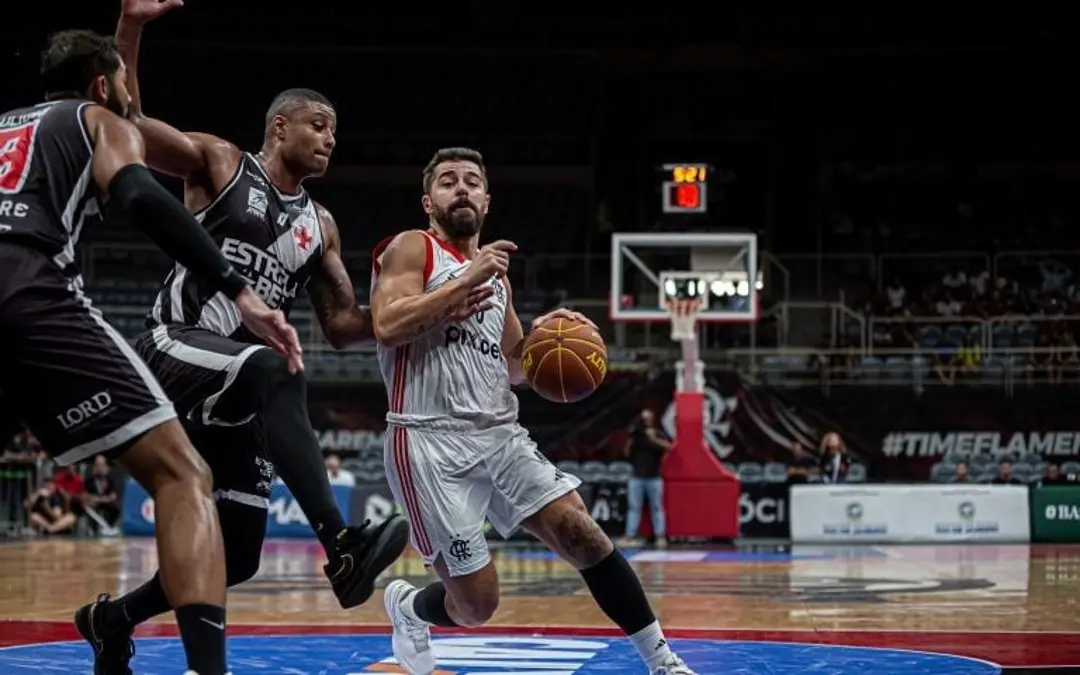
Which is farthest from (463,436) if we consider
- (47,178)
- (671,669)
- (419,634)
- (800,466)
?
(800,466)

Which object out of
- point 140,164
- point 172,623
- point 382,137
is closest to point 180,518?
point 140,164

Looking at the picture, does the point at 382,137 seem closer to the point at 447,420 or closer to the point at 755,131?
the point at 755,131

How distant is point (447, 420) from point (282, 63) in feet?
76.9

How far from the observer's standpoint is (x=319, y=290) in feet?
17.7

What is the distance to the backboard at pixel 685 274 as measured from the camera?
16.9 m

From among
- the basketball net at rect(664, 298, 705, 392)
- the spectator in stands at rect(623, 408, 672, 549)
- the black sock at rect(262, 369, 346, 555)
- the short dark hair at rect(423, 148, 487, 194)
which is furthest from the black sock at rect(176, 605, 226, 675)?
the spectator in stands at rect(623, 408, 672, 549)

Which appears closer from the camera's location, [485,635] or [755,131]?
[485,635]

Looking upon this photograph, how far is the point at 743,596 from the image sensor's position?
9.69 m

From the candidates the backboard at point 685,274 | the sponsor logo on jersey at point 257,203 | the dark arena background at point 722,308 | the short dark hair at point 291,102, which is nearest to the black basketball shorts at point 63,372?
the dark arena background at point 722,308

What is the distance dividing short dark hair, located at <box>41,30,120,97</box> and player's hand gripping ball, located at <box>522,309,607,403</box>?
202 cm

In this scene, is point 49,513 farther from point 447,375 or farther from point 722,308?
point 447,375

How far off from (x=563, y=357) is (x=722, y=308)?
1170 centimetres

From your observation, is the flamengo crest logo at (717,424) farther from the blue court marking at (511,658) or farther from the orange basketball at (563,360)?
the orange basketball at (563,360)

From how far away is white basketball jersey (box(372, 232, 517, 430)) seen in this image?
5379mm
